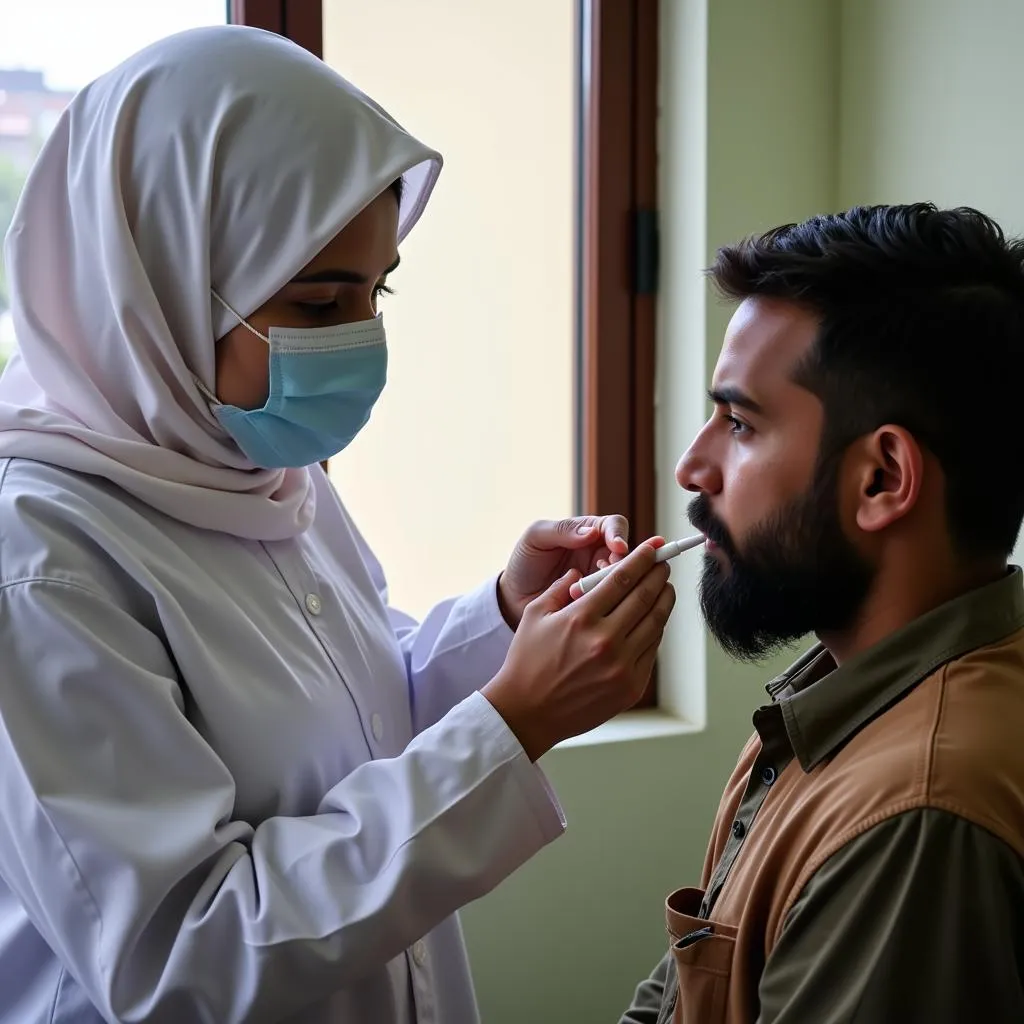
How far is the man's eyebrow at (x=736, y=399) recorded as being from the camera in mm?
Answer: 1184

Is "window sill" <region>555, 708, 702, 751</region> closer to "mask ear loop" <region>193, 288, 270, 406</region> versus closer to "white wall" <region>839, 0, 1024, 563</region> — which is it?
"white wall" <region>839, 0, 1024, 563</region>

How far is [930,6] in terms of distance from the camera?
2.00 m

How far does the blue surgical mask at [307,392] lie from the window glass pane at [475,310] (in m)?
0.94

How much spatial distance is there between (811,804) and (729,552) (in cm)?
28

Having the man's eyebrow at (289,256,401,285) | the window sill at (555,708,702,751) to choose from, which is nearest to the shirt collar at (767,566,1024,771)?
the man's eyebrow at (289,256,401,285)

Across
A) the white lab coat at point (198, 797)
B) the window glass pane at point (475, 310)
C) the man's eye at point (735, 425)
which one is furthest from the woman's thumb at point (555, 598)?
the window glass pane at point (475, 310)

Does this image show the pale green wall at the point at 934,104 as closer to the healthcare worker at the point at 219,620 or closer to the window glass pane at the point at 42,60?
the healthcare worker at the point at 219,620

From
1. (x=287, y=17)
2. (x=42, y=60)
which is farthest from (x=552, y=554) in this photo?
(x=42, y=60)

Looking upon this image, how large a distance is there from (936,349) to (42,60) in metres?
1.55

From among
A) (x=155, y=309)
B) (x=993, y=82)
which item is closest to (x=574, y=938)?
(x=155, y=309)

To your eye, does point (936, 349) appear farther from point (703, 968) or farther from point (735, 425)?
point (703, 968)

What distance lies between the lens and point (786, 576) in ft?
3.82

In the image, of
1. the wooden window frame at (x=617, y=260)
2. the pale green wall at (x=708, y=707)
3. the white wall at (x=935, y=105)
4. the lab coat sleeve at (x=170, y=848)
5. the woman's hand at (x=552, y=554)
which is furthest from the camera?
the wooden window frame at (x=617, y=260)

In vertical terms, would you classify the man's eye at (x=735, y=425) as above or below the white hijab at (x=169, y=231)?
below
